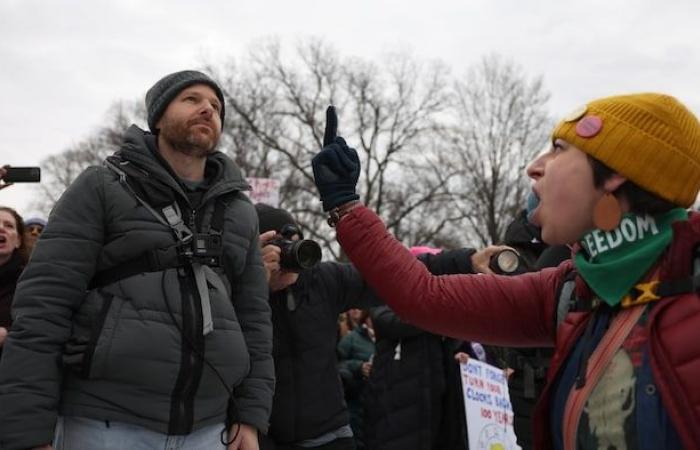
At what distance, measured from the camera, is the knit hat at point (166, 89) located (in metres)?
2.70

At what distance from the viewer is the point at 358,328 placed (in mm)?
7547

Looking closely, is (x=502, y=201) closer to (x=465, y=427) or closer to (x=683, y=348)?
(x=465, y=427)

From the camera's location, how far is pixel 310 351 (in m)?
3.54

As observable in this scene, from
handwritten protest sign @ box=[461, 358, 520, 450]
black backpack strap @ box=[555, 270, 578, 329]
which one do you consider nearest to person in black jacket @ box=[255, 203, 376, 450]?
handwritten protest sign @ box=[461, 358, 520, 450]

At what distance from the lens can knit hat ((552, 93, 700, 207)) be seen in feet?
5.04

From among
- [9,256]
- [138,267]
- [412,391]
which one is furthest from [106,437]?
[412,391]

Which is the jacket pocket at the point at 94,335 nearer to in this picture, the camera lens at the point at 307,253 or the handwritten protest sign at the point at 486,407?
the camera lens at the point at 307,253

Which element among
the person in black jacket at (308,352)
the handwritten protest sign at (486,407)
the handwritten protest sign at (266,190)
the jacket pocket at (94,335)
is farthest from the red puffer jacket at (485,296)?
the handwritten protest sign at (266,190)

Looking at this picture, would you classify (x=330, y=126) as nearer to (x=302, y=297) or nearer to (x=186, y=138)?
(x=186, y=138)

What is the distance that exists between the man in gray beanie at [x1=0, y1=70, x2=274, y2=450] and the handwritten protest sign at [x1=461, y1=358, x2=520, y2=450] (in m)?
2.52

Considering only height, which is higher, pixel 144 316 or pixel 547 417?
pixel 144 316

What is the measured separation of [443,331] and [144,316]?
0.95 metres

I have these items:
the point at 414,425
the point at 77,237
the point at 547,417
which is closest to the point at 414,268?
the point at 547,417

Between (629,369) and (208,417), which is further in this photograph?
(208,417)
